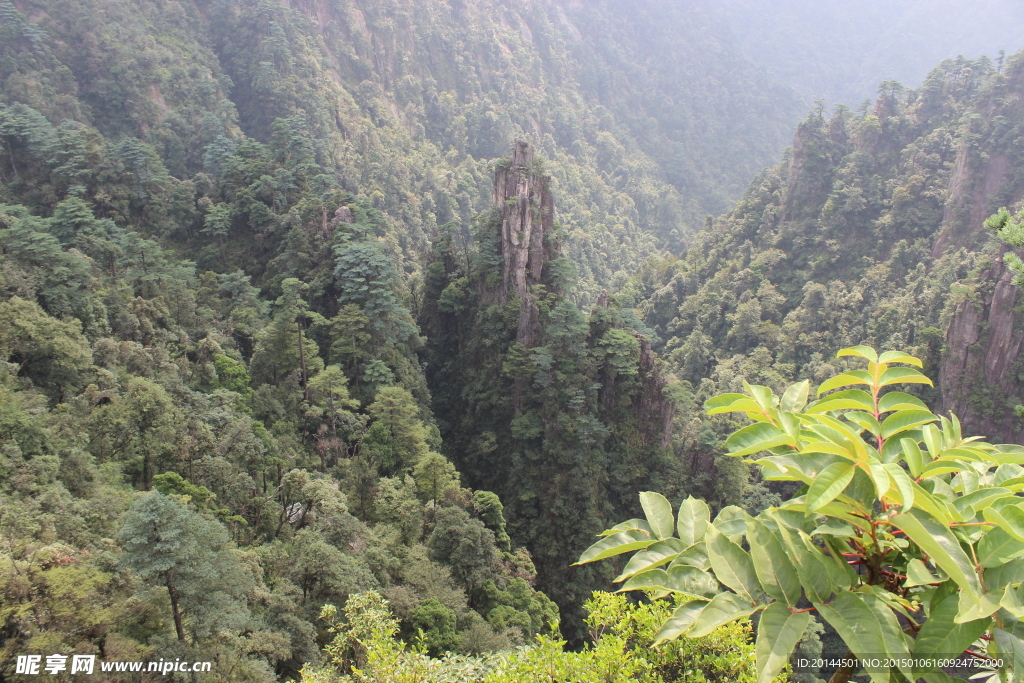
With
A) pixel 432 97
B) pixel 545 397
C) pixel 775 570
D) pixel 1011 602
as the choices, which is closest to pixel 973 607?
pixel 1011 602

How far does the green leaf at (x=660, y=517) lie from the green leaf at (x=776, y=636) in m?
0.55

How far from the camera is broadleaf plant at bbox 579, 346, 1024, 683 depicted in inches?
74.7

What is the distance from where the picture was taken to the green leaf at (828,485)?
190 cm

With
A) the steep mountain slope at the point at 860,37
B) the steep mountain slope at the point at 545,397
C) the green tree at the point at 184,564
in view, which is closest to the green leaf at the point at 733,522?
the green tree at the point at 184,564

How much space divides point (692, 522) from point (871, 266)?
50.6m

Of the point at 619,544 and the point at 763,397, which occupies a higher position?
the point at 763,397

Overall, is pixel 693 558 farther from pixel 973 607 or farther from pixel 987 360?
pixel 987 360

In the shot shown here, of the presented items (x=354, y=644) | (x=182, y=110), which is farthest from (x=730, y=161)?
(x=354, y=644)

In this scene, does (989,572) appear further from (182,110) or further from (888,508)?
(182,110)

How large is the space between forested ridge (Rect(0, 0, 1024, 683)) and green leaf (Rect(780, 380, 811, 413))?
2.20 m

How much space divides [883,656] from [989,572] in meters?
0.49

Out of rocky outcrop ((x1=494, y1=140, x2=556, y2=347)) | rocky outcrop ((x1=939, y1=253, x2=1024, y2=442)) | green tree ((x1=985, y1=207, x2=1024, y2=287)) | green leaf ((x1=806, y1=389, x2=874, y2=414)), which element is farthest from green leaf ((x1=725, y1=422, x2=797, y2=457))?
rocky outcrop ((x1=939, y1=253, x2=1024, y2=442))

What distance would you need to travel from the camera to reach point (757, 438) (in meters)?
2.39

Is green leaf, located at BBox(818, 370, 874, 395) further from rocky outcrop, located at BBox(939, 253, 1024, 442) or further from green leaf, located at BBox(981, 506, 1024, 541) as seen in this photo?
rocky outcrop, located at BBox(939, 253, 1024, 442)
